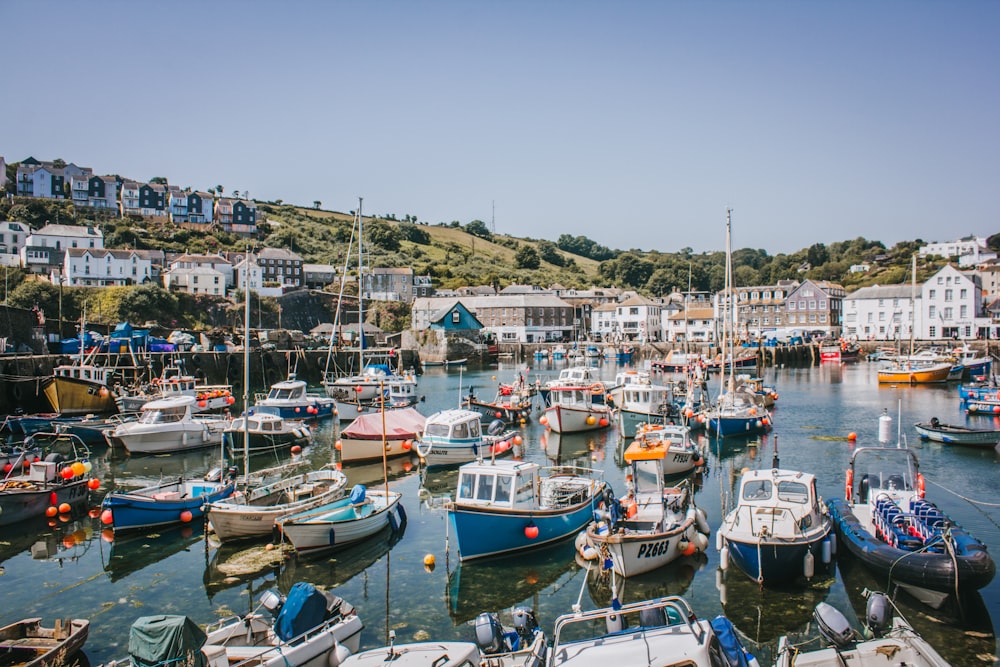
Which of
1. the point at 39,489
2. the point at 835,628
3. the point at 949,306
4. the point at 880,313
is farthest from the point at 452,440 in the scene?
the point at 880,313

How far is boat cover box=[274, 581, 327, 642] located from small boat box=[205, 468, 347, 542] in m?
7.45

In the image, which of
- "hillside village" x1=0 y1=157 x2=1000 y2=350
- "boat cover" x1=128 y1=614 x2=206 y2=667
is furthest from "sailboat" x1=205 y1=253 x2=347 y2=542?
"hillside village" x1=0 y1=157 x2=1000 y2=350

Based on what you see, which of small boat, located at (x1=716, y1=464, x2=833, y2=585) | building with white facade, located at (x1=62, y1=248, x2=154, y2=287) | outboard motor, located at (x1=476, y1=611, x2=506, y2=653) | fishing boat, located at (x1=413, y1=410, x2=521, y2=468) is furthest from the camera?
building with white facade, located at (x1=62, y1=248, x2=154, y2=287)

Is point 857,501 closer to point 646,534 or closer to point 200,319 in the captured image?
point 646,534

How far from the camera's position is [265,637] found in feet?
38.7

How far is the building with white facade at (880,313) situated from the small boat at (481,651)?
10410cm

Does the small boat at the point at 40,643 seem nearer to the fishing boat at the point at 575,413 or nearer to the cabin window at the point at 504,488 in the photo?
the cabin window at the point at 504,488

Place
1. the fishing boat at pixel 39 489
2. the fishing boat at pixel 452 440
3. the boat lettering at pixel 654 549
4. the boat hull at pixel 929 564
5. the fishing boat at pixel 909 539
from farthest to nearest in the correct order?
the fishing boat at pixel 452 440, the fishing boat at pixel 39 489, the boat lettering at pixel 654 549, the fishing boat at pixel 909 539, the boat hull at pixel 929 564

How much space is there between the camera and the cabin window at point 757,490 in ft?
55.6

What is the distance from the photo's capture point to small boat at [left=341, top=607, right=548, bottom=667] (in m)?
9.75

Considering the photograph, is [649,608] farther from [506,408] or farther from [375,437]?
[506,408]

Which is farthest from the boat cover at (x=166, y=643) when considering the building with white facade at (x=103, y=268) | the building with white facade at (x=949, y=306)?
the building with white facade at (x=949, y=306)

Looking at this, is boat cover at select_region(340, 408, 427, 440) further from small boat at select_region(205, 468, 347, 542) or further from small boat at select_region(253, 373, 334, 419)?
small boat at select_region(253, 373, 334, 419)

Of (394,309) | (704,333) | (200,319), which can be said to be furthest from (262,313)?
(704,333)
